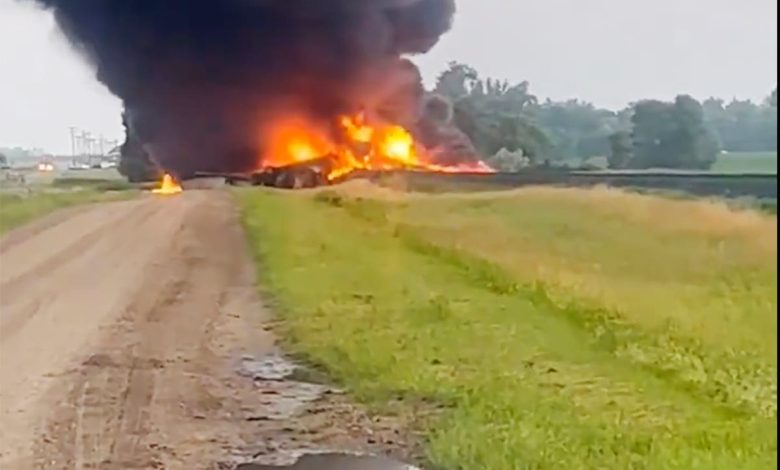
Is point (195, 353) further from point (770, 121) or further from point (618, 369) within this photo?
point (770, 121)

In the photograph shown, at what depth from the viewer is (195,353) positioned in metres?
2.93

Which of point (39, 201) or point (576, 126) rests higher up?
point (576, 126)

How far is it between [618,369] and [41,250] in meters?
2.57

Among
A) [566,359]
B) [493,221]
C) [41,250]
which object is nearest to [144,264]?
[41,250]

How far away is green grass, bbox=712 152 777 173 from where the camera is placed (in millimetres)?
1234

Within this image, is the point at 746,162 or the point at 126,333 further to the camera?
the point at 126,333

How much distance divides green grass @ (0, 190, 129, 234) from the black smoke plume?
1116 millimetres

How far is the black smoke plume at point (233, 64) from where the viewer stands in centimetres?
568

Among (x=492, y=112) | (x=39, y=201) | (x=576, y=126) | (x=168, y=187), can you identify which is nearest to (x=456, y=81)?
(x=492, y=112)

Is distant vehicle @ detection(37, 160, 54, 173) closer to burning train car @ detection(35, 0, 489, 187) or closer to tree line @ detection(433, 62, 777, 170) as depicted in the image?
burning train car @ detection(35, 0, 489, 187)

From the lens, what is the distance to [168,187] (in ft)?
16.0

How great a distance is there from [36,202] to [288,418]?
1.99 m

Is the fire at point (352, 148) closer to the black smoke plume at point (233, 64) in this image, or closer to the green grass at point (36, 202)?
the black smoke plume at point (233, 64)

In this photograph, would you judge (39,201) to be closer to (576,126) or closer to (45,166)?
(45,166)
